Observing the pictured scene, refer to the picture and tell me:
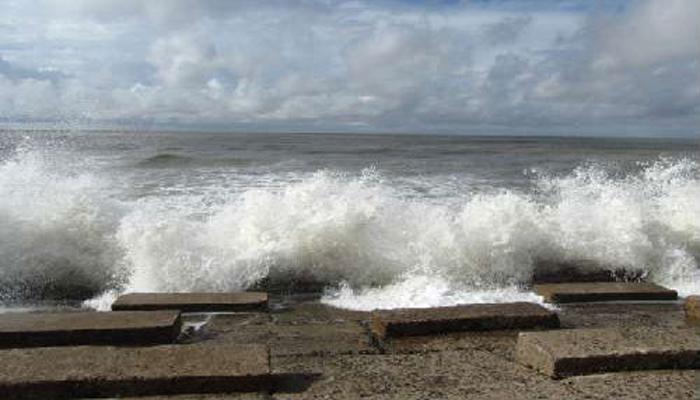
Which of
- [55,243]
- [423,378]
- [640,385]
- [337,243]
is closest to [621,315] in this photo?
[640,385]

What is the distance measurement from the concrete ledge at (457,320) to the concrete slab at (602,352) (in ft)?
1.75

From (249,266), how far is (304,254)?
51 cm

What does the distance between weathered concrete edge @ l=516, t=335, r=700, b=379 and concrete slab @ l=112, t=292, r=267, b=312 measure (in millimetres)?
2052

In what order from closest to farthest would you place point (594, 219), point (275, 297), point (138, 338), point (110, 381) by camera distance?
point (110, 381), point (138, 338), point (275, 297), point (594, 219)

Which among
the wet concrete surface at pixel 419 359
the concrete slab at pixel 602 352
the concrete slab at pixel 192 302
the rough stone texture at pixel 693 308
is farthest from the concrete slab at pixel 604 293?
the concrete slab at pixel 192 302

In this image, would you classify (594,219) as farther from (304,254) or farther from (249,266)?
(249,266)

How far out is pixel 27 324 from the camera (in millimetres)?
3340

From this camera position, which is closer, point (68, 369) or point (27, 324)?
point (68, 369)

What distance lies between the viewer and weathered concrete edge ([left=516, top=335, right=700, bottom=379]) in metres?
2.71

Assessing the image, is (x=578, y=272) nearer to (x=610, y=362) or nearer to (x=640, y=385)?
(x=610, y=362)

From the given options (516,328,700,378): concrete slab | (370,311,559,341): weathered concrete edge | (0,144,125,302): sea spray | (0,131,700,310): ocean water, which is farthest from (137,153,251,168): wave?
(516,328,700,378): concrete slab

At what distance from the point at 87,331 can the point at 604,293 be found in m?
3.40

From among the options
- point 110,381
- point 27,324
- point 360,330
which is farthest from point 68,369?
point 360,330

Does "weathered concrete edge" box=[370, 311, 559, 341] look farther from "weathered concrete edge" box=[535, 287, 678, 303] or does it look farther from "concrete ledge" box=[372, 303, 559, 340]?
"weathered concrete edge" box=[535, 287, 678, 303]
